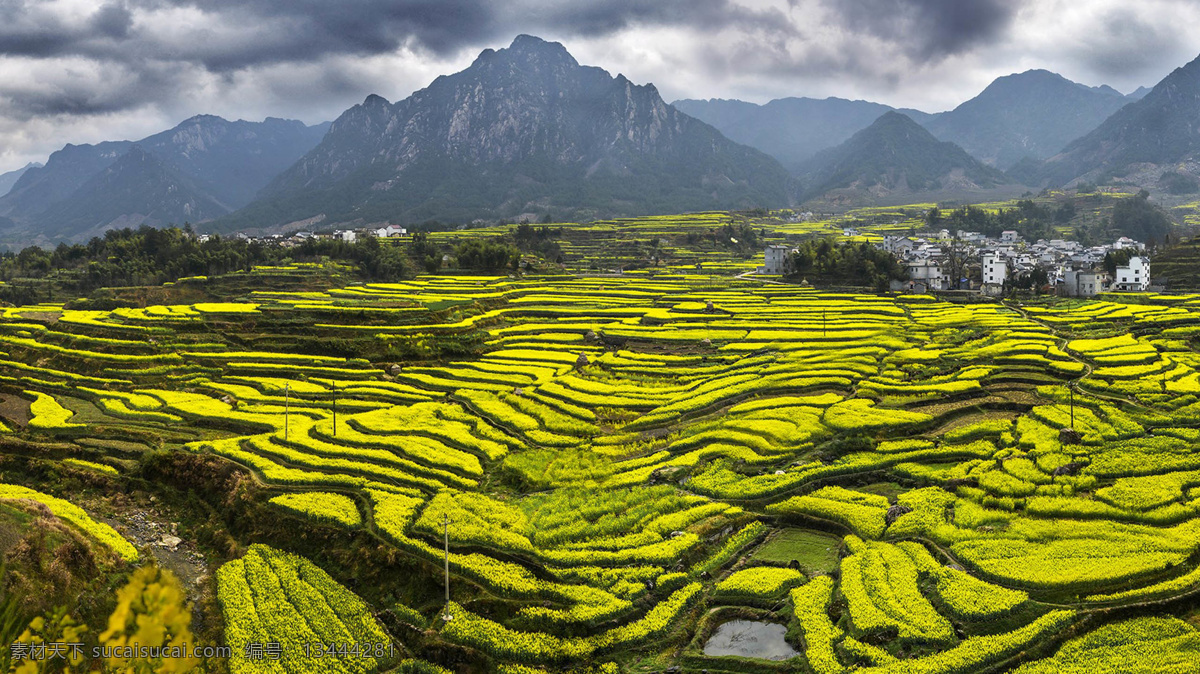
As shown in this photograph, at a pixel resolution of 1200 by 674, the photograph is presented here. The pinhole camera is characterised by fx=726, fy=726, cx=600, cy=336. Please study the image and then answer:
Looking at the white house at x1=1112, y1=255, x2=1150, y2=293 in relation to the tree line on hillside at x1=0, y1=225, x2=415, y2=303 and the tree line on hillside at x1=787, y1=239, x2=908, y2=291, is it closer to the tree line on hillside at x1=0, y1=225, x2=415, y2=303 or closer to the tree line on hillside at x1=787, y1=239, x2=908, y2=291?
the tree line on hillside at x1=787, y1=239, x2=908, y2=291

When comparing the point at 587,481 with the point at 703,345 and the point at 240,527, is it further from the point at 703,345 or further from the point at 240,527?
the point at 703,345

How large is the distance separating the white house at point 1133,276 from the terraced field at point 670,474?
21.4 metres

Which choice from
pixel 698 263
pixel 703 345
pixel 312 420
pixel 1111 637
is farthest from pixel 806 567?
pixel 698 263

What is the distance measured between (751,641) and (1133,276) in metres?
74.8

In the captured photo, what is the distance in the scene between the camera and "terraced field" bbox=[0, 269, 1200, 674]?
1820 cm

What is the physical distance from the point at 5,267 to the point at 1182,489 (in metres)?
113

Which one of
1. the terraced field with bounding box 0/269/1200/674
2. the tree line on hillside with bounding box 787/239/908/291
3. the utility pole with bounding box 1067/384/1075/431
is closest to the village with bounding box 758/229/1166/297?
the tree line on hillside with bounding box 787/239/908/291

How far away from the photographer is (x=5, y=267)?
291 ft

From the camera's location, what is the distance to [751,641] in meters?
18.5

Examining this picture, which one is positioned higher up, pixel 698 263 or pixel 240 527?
pixel 698 263

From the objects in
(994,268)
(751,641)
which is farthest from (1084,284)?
(751,641)

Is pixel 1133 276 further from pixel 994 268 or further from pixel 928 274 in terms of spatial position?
pixel 928 274

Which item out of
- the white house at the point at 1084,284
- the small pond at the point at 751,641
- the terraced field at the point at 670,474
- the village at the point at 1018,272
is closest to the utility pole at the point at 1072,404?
the terraced field at the point at 670,474

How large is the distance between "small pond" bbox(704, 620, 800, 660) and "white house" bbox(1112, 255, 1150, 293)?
72.6 m
